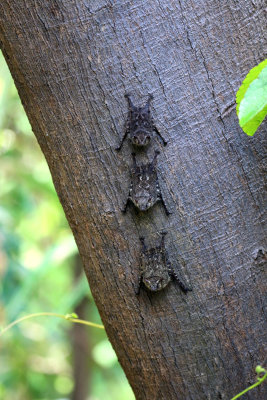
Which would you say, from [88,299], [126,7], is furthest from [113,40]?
[88,299]

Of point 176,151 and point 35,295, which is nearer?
point 176,151

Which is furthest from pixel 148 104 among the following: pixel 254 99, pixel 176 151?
pixel 254 99

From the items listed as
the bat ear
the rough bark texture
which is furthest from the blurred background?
the bat ear

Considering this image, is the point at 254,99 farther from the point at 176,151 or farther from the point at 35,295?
the point at 35,295

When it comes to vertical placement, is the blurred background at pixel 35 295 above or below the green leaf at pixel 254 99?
above

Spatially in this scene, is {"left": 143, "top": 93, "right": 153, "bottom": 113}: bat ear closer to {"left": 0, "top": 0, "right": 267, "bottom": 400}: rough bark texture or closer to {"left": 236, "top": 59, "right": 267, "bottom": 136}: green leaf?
{"left": 0, "top": 0, "right": 267, "bottom": 400}: rough bark texture

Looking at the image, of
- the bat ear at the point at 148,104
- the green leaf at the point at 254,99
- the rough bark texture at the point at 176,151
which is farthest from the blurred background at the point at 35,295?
the green leaf at the point at 254,99

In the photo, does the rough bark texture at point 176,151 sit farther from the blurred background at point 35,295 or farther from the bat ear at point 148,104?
the blurred background at point 35,295
